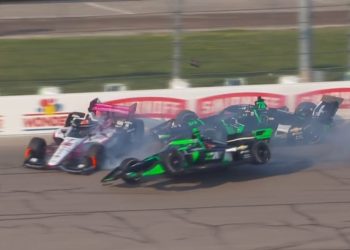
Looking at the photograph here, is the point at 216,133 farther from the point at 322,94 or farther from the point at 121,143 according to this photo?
the point at 322,94

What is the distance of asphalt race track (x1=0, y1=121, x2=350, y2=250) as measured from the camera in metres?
8.26

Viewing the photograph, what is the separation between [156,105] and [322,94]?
2842 mm

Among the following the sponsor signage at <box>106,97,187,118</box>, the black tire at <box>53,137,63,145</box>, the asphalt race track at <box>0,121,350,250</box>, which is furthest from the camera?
the sponsor signage at <box>106,97,187,118</box>

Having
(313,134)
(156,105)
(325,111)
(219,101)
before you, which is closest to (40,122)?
(156,105)

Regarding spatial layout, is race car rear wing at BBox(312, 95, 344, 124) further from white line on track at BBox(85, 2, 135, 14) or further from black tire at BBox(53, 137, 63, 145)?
white line on track at BBox(85, 2, 135, 14)

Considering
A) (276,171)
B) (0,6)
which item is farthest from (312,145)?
(0,6)

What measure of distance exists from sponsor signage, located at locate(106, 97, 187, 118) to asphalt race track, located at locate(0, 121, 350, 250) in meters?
3.03

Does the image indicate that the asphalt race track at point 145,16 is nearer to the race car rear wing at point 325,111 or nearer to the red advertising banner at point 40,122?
the red advertising banner at point 40,122

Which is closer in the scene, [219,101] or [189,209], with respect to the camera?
[189,209]

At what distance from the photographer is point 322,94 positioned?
49.1 ft

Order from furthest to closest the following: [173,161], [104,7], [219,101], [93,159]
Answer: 1. [104,7]
2. [219,101]
3. [93,159]
4. [173,161]

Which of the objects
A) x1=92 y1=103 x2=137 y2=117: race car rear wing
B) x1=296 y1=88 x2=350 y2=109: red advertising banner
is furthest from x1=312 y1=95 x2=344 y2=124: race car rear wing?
x1=92 y1=103 x2=137 y2=117: race car rear wing

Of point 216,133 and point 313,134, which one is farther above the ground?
point 216,133

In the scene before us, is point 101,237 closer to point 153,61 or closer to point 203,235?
point 203,235
